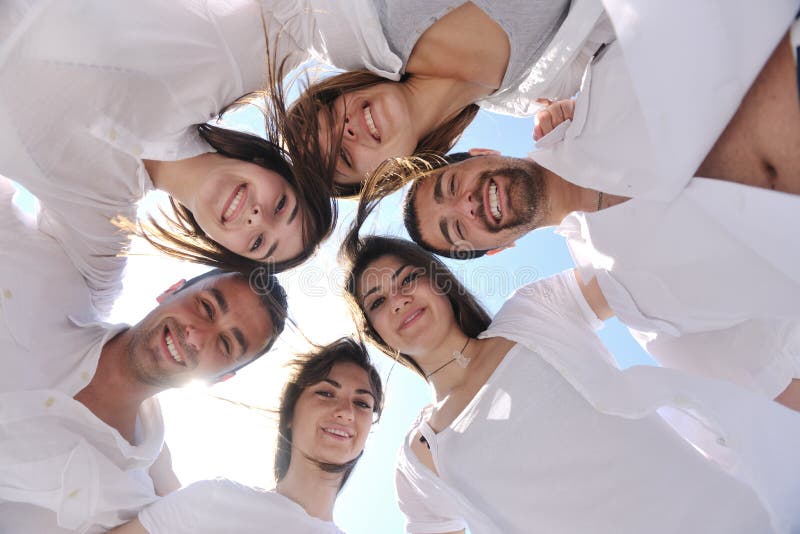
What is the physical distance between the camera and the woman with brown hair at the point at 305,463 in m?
2.86

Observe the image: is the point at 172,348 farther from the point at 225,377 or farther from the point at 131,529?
the point at 131,529

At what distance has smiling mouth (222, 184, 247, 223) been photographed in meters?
2.54

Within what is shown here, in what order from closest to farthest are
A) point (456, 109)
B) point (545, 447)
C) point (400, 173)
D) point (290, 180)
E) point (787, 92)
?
1. point (787, 92)
2. point (545, 447)
3. point (290, 180)
4. point (456, 109)
5. point (400, 173)

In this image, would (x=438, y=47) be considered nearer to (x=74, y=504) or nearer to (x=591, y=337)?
(x=591, y=337)

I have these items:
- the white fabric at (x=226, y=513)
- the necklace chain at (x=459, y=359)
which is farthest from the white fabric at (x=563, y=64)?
the white fabric at (x=226, y=513)

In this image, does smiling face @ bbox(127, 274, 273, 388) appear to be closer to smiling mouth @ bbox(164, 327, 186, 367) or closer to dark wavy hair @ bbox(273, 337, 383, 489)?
smiling mouth @ bbox(164, 327, 186, 367)

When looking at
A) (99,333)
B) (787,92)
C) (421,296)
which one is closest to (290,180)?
(421,296)

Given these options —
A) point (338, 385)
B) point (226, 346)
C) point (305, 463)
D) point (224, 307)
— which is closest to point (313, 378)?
point (338, 385)

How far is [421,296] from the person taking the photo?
3064mm

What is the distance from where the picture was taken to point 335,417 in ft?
11.1

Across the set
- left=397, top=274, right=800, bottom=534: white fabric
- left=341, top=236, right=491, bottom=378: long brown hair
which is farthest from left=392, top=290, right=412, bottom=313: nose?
left=397, top=274, right=800, bottom=534: white fabric

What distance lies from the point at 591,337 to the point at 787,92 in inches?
59.2

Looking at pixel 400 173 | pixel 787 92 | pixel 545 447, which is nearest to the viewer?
pixel 787 92

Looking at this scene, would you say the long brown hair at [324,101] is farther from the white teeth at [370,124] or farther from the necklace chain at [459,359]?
the necklace chain at [459,359]
